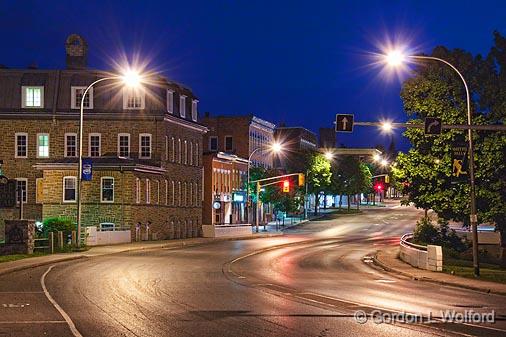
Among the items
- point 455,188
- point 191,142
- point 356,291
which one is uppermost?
point 191,142

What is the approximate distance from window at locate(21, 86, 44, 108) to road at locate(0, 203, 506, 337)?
30.1m

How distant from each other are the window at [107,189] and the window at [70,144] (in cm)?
589

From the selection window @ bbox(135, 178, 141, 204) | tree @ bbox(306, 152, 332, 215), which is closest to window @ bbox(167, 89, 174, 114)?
window @ bbox(135, 178, 141, 204)

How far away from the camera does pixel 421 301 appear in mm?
21641

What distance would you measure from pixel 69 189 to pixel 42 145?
23.0 ft

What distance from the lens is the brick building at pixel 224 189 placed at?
86.8m

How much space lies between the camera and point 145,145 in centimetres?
6769

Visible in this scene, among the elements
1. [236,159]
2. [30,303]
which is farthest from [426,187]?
[236,159]

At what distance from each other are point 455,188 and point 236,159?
2127 inches

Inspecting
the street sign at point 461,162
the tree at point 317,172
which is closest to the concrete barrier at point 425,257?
the street sign at point 461,162

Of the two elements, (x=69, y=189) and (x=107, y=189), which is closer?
(x=107, y=189)

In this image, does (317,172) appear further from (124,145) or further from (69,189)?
(69,189)

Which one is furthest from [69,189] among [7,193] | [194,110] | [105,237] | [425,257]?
[425,257]

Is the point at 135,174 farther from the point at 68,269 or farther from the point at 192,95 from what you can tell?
the point at 68,269
